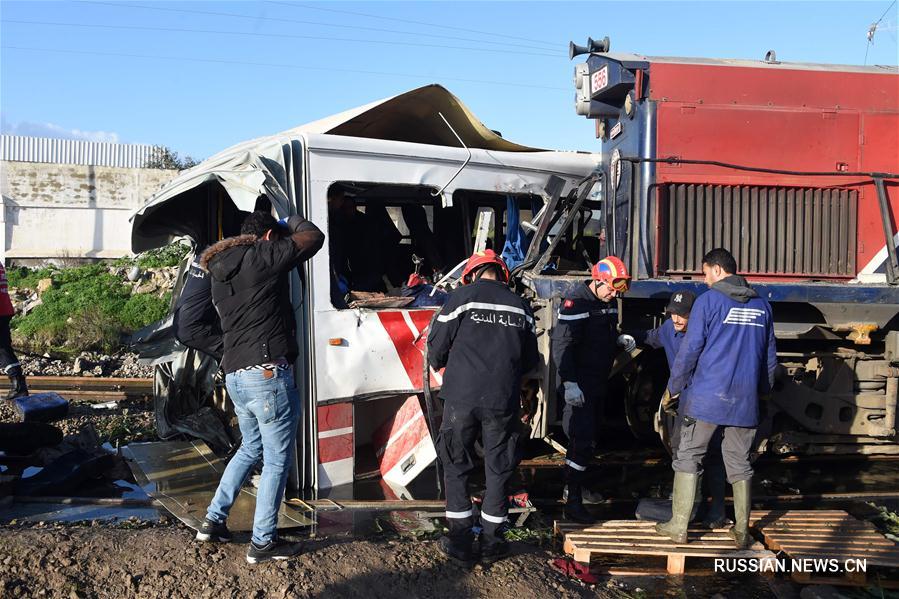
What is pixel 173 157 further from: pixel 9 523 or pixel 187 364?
pixel 9 523

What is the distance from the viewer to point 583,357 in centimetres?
523

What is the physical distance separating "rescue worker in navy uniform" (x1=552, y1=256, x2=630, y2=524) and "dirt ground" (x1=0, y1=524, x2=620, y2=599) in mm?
1033

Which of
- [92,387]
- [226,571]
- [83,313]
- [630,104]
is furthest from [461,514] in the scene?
[83,313]

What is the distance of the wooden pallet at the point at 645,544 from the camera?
14.3 ft

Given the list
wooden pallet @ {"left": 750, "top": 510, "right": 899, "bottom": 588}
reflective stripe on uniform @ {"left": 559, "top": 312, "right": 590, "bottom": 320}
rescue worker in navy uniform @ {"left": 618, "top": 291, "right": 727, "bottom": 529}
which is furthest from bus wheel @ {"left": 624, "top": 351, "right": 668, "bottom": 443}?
wooden pallet @ {"left": 750, "top": 510, "right": 899, "bottom": 588}

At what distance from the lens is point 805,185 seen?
19.9 ft

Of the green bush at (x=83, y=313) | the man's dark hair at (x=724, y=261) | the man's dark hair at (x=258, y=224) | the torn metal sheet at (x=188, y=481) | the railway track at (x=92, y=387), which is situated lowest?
the torn metal sheet at (x=188, y=481)

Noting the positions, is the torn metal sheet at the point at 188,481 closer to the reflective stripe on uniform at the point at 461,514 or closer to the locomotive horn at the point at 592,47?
the reflective stripe on uniform at the point at 461,514

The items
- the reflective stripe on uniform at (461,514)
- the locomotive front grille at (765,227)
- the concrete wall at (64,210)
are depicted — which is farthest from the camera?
the concrete wall at (64,210)

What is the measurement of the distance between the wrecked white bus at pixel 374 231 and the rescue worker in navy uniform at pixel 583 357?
314 mm

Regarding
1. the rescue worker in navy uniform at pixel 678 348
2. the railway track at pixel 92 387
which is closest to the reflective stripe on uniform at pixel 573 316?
the rescue worker in navy uniform at pixel 678 348

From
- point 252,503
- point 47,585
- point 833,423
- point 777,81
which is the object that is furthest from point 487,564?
point 777,81

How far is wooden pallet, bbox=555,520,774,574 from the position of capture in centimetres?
435

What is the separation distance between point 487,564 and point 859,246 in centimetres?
402
